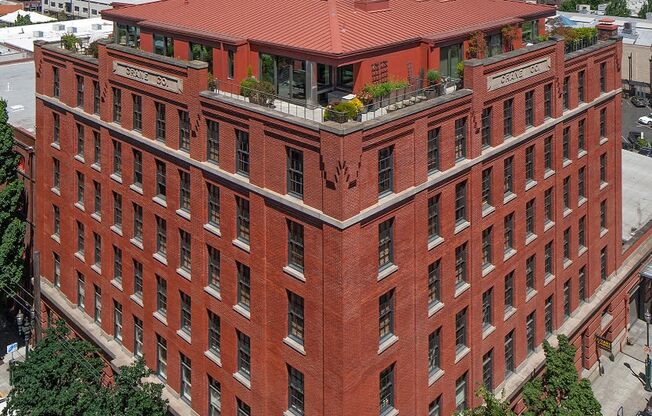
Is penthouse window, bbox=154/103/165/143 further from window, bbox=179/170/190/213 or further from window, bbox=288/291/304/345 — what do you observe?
window, bbox=288/291/304/345

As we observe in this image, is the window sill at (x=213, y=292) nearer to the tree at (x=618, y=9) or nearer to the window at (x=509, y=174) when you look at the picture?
the window at (x=509, y=174)

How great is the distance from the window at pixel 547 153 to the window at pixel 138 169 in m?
24.2

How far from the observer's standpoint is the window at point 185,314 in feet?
125

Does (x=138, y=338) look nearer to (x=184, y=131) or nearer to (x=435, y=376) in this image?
(x=184, y=131)

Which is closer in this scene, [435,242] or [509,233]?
[435,242]

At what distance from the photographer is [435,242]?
110 ft

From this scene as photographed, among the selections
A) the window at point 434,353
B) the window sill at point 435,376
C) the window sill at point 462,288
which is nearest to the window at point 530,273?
the window sill at point 462,288

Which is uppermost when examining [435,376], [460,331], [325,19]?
[325,19]

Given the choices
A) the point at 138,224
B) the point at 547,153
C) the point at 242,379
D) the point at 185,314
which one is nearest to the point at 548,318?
the point at 547,153

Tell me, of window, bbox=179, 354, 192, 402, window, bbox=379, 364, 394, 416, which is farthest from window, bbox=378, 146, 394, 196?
window, bbox=179, 354, 192, 402

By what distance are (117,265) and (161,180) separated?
28.0 feet

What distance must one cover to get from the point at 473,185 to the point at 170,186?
16355 mm

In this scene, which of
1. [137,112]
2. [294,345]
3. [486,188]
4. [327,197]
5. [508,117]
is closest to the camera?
[327,197]

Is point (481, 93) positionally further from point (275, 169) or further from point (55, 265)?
point (55, 265)
